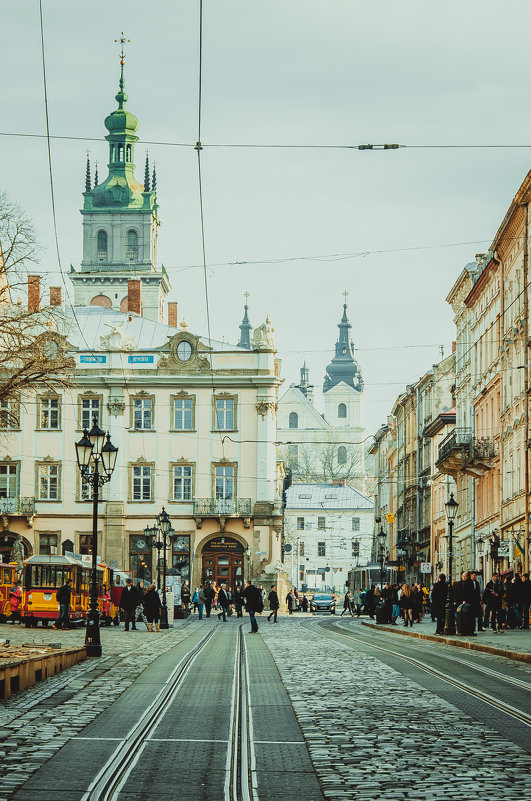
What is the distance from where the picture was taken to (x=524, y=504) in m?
43.6

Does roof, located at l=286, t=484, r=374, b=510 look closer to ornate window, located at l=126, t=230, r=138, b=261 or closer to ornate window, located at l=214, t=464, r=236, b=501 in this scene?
ornate window, located at l=126, t=230, r=138, b=261

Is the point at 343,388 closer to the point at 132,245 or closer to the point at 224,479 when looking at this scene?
the point at 132,245

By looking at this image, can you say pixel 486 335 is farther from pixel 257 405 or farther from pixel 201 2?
pixel 201 2

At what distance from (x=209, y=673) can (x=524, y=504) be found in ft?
82.7

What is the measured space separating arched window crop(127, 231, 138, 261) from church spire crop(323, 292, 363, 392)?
283ft

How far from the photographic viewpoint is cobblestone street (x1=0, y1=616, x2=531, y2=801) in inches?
362

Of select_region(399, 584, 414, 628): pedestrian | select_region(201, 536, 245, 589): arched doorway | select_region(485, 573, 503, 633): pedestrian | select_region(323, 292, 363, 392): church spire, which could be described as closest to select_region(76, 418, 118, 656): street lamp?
select_region(485, 573, 503, 633): pedestrian

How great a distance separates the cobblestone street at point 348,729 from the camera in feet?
30.2

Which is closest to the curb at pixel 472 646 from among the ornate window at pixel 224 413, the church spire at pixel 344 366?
the ornate window at pixel 224 413

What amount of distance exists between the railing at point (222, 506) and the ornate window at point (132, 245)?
4579cm

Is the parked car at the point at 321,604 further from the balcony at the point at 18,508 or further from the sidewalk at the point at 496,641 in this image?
the sidewalk at the point at 496,641

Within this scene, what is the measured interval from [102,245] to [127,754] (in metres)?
103

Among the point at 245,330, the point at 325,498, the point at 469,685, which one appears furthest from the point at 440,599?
the point at 245,330

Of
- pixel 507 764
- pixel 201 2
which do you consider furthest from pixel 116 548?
pixel 507 764
